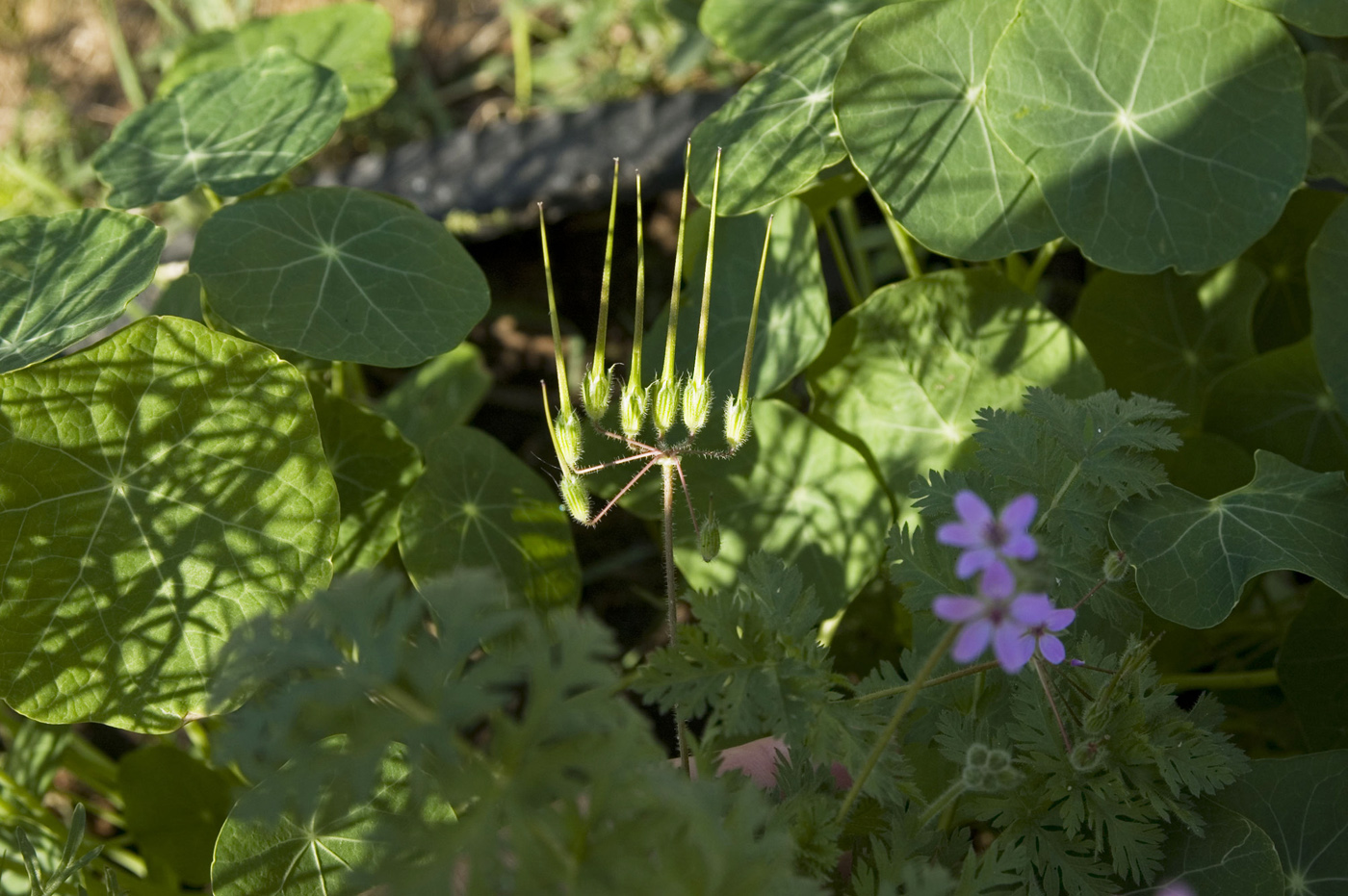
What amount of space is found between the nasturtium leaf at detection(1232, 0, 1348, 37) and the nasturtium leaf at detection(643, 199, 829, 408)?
2.73 ft

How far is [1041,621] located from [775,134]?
1167 mm

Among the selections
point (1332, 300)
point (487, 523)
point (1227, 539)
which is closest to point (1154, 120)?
point (1332, 300)

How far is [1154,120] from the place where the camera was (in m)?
1.68

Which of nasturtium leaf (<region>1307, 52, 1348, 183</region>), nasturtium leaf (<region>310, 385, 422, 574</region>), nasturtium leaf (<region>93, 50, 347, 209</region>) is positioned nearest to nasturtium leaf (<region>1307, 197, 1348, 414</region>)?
nasturtium leaf (<region>1307, 52, 1348, 183</region>)

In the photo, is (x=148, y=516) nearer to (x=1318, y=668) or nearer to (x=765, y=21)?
Answer: (x=765, y=21)

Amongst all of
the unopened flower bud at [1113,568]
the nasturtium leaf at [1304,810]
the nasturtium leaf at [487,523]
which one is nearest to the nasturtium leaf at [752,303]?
the nasturtium leaf at [487,523]

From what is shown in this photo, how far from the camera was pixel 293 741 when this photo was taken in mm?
765

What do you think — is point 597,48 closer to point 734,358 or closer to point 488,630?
point 734,358

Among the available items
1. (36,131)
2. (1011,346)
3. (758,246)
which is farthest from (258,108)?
(36,131)

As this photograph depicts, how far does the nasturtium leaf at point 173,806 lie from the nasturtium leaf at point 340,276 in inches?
37.6

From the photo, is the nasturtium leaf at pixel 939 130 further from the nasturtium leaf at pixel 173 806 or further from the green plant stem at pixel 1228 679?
the nasturtium leaf at pixel 173 806

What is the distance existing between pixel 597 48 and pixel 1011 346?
198 centimetres

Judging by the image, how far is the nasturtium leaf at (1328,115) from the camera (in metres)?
1.88

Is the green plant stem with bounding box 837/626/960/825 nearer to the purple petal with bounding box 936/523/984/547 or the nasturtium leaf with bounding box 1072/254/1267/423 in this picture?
the purple petal with bounding box 936/523/984/547
